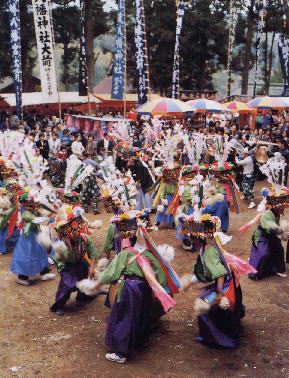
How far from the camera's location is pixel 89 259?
5.38 metres

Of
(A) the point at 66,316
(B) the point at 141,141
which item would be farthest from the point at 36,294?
(B) the point at 141,141

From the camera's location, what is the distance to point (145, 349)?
184 inches

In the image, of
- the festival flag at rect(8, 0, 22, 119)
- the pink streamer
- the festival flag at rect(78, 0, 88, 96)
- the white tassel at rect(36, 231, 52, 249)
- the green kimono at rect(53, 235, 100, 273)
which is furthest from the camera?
the festival flag at rect(78, 0, 88, 96)

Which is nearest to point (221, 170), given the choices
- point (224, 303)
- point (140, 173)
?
point (140, 173)

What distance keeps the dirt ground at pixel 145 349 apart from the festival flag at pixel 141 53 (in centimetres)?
1066

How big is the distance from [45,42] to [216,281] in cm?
1281

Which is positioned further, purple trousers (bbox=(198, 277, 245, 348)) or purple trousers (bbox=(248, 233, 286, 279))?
purple trousers (bbox=(248, 233, 286, 279))

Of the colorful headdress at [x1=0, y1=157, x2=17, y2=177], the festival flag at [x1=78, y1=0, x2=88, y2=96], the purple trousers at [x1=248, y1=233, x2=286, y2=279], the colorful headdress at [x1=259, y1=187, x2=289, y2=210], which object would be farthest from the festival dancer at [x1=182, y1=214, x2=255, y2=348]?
the festival flag at [x1=78, y1=0, x2=88, y2=96]

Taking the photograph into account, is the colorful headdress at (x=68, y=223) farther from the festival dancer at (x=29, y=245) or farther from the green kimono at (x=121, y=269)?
the festival dancer at (x=29, y=245)

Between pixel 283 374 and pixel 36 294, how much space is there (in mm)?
3285

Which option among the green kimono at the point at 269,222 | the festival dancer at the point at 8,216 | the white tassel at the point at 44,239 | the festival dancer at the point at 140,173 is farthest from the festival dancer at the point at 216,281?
the festival dancer at the point at 140,173

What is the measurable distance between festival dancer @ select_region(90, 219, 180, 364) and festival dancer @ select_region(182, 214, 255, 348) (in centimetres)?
41

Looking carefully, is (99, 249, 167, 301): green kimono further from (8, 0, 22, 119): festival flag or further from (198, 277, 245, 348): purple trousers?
(8, 0, 22, 119): festival flag

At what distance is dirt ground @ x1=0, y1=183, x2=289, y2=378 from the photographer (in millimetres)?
4305
